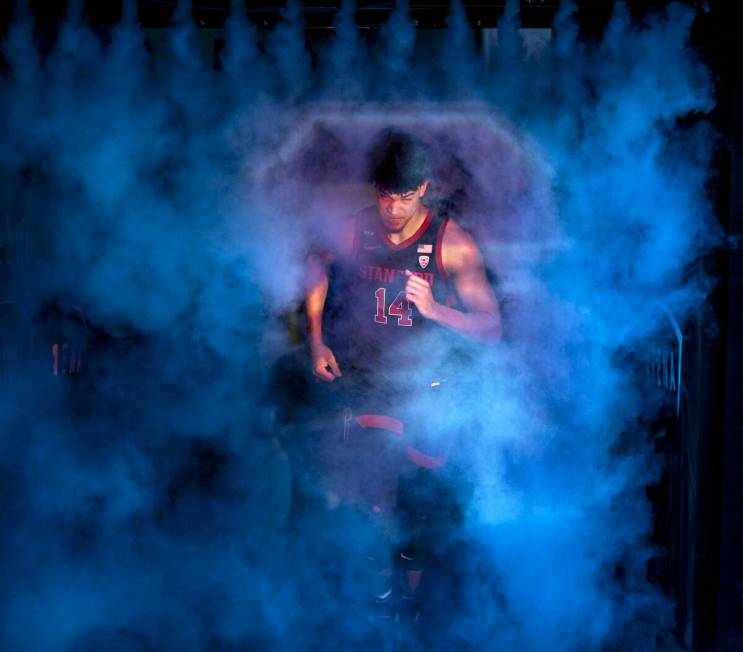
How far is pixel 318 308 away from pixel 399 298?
0.41 meters

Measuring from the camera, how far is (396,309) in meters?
3.18

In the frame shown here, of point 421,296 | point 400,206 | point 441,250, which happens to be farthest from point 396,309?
point 400,206

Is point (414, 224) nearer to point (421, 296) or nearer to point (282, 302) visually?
point (421, 296)

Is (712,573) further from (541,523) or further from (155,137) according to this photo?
(155,137)

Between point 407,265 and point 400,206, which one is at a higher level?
point 400,206

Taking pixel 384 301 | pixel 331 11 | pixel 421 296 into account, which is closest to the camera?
pixel 331 11

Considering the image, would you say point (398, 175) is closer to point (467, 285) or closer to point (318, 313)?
point (467, 285)

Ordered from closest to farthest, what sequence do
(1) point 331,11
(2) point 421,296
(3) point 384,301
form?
(1) point 331,11 → (2) point 421,296 → (3) point 384,301


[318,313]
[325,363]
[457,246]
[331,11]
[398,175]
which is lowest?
[325,363]

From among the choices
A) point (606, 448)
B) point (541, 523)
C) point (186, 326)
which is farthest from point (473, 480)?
point (186, 326)

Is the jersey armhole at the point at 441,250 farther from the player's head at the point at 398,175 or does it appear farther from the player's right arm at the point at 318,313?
the player's right arm at the point at 318,313

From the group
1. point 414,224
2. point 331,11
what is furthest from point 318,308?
point 331,11

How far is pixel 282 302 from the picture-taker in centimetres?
328

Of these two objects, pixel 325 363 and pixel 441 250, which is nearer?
pixel 441 250
